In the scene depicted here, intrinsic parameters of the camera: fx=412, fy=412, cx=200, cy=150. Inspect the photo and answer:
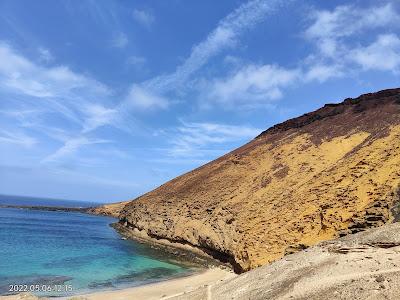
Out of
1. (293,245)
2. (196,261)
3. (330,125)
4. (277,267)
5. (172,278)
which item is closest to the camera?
(277,267)

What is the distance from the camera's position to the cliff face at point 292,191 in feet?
72.0

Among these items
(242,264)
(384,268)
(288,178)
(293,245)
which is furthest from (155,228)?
(384,268)

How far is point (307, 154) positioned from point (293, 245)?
Answer: 20035 millimetres

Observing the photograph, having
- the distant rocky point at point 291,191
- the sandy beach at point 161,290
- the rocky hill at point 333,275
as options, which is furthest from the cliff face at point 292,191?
the rocky hill at point 333,275

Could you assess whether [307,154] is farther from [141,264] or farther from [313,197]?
[141,264]

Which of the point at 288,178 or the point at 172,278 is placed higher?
the point at 288,178

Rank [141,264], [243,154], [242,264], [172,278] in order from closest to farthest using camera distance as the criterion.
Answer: [242,264] < [172,278] < [141,264] < [243,154]

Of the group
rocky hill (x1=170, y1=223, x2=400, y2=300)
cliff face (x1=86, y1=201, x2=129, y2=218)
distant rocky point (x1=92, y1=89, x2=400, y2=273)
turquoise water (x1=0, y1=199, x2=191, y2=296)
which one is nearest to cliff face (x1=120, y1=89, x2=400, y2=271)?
distant rocky point (x1=92, y1=89, x2=400, y2=273)

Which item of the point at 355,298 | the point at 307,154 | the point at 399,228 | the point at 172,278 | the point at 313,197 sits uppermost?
the point at 307,154

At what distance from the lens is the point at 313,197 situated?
2672 cm
